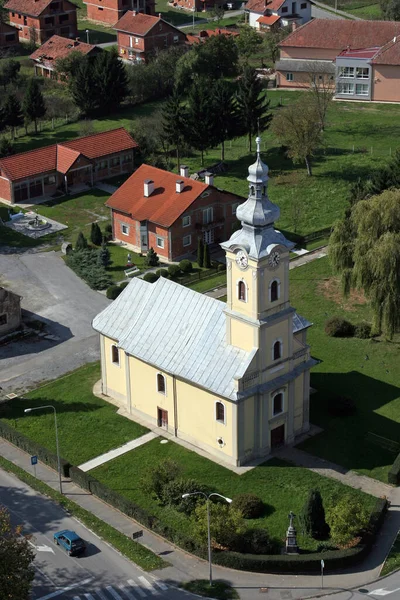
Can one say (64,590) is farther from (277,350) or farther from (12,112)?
(12,112)

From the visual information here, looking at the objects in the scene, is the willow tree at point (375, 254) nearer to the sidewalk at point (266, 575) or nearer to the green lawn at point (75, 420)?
the sidewalk at point (266, 575)

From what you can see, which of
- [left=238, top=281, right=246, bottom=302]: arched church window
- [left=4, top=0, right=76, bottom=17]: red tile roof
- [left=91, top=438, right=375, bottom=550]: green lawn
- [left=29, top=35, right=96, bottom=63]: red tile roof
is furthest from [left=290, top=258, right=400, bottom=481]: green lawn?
[left=4, top=0, right=76, bottom=17]: red tile roof

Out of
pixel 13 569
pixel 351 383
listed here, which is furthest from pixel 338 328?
pixel 13 569

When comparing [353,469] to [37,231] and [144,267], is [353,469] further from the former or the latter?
[37,231]

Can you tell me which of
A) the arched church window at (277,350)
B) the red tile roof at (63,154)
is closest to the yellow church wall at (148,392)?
the arched church window at (277,350)

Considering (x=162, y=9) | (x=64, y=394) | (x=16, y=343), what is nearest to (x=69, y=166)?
(x=16, y=343)

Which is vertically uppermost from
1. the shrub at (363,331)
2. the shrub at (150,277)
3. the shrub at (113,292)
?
the shrub at (150,277)
